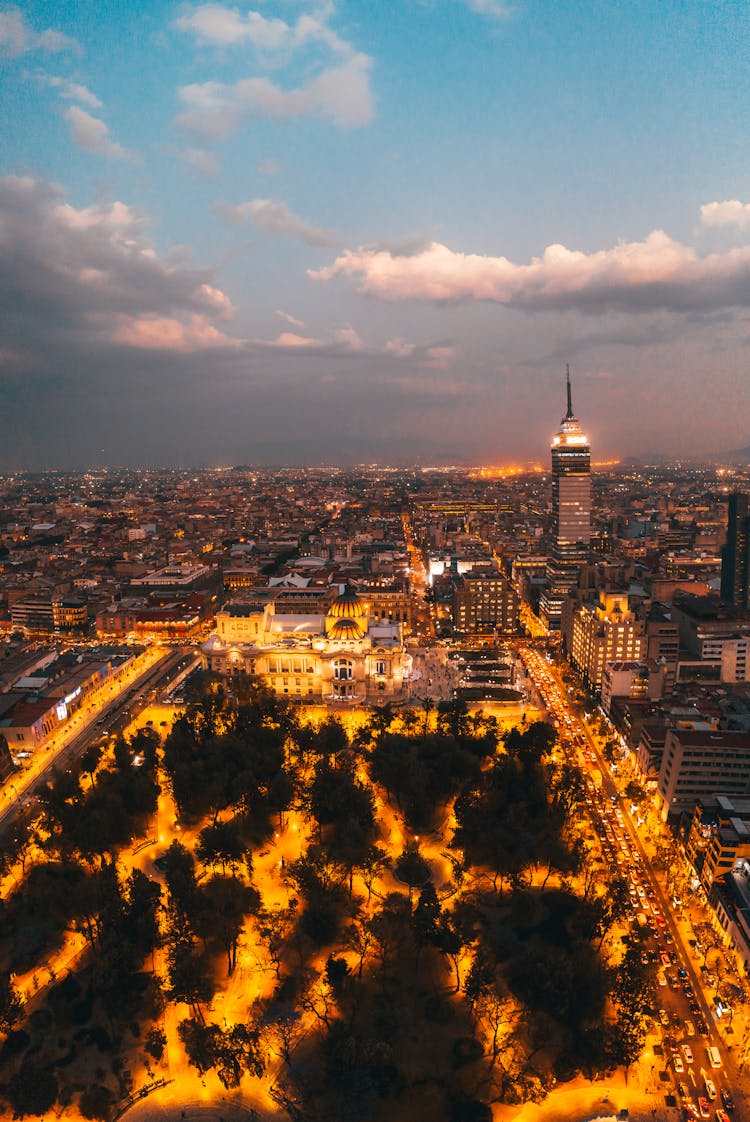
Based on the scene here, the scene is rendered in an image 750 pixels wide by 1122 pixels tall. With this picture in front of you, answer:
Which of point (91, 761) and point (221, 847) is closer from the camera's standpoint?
point (221, 847)

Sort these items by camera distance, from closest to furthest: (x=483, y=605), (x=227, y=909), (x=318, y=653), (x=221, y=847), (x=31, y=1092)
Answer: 1. (x=31, y=1092)
2. (x=227, y=909)
3. (x=221, y=847)
4. (x=318, y=653)
5. (x=483, y=605)

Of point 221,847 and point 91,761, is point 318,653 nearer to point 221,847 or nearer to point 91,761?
point 91,761

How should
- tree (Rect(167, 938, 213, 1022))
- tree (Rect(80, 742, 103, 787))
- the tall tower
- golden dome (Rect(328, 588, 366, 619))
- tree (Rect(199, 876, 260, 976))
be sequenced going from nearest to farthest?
tree (Rect(167, 938, 213, 1022)) → tree (Rect(199, 876, 260, 976)) → tree (Rect(80, 742, 103, 787)) → golden dome (Rect(328, 588, 366, 619)) → the tall tower

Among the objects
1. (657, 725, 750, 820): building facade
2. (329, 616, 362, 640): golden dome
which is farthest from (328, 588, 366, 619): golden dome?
(657, 725, 750, 820): building facade

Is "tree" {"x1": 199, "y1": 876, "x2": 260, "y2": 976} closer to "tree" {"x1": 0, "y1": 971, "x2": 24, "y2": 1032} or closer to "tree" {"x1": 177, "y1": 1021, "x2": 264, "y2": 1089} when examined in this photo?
"tree" {"x1": 177, "y1": 1021, "x2": 264, "y2": 1089}

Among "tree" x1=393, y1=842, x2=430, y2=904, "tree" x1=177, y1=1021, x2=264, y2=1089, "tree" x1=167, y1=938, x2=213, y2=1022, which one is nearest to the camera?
"tree" x1=177, y1=1021, x2=264, y2=1089

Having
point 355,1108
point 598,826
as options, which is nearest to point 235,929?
point 355,1108

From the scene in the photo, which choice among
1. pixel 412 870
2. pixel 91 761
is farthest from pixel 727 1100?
pixel 91 761

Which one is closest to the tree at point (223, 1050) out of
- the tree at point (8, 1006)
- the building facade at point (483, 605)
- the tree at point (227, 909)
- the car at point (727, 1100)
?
the tree at point (227, 909)
